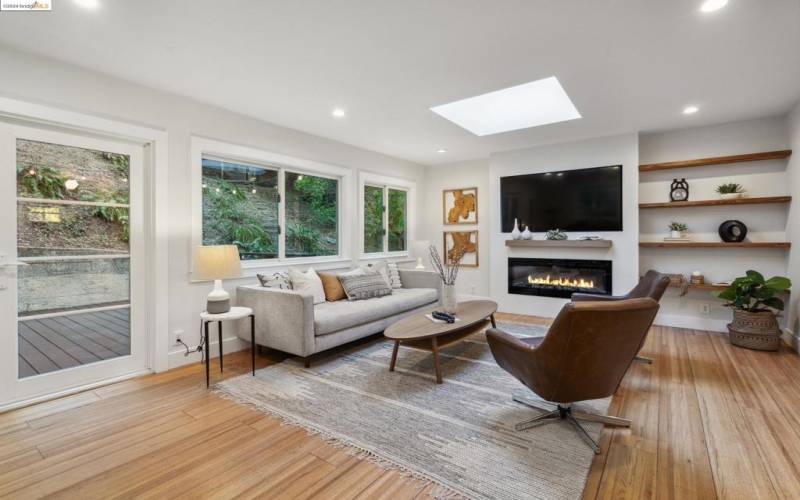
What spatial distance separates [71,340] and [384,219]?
13.6ft

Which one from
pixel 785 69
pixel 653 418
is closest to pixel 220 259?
pixel 653 418

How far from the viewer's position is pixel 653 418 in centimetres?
242

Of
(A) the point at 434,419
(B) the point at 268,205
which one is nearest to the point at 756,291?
(A) the point at 434,419

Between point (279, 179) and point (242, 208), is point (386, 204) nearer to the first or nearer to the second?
point (279, 179)

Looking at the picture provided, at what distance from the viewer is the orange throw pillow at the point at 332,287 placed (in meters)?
4.27

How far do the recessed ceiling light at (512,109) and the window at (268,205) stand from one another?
182 centimetres

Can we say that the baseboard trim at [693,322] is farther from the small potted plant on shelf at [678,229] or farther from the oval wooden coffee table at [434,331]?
the oval wooden coffee table at [434,331]

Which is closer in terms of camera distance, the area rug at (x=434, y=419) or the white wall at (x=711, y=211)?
the area rug at (x=434, y=419)

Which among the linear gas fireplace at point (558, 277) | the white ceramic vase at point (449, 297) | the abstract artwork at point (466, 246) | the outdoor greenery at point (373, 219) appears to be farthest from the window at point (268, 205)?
the linear gas fireplace at point (558, 277)

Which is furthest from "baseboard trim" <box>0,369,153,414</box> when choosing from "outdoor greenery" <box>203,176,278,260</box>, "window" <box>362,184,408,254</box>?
"window" <box>362,184,408,254</box>

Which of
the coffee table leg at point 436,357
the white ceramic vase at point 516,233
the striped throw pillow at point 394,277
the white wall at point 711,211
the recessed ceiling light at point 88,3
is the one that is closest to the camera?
the recessed ceiling light at point 88,3

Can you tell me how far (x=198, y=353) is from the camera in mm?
3570

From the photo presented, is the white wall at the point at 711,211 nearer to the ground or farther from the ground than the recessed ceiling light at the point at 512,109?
nearer to the ground

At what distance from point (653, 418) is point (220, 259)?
3.33 meters
